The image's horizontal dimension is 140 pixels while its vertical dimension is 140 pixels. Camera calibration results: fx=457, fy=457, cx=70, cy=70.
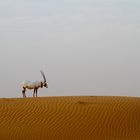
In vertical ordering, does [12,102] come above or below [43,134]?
above

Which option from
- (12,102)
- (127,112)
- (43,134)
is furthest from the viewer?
(12,102)

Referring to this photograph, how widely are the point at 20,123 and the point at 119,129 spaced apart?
3.73 metres

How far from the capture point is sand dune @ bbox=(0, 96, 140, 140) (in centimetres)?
1612

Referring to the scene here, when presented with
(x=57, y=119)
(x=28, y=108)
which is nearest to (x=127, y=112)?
(x=57, y=119)

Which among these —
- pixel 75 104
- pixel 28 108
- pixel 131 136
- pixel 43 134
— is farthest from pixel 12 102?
pixel 131 136

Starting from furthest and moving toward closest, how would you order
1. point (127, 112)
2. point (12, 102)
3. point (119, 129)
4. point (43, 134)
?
point (12, 102)
point (127, 112)
point (119, 129)
point (43, 134)

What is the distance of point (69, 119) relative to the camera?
58.6 ft

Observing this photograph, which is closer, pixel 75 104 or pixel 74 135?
pixel 74 135

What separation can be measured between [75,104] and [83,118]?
1.59 m

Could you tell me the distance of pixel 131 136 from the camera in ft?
53.9

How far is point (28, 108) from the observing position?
19.0 metres

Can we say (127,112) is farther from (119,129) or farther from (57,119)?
(57,119)

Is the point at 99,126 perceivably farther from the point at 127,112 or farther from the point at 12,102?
the point at 12,102

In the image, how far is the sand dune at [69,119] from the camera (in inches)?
635
